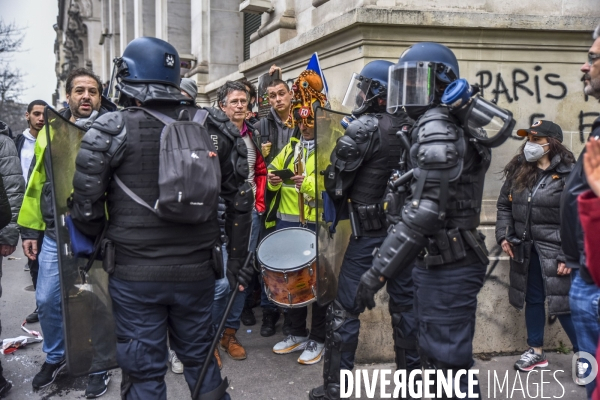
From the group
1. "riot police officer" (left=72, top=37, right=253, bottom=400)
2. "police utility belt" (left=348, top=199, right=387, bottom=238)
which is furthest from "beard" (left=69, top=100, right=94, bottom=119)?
"police utility belt" (left=348, top=199, right=387, bottom=238)

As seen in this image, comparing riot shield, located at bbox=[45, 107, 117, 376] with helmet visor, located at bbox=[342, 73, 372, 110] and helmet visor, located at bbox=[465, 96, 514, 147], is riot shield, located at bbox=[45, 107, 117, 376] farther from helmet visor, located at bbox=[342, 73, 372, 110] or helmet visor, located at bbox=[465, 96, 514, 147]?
helmet visor, located at bbox=[465, 96, 514, 147]

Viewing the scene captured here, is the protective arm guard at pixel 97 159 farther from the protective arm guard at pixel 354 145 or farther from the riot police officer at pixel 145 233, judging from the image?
the protective arm guard at pixel 354 145

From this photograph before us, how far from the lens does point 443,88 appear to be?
2.99 metres

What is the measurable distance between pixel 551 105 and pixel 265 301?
10.2ft

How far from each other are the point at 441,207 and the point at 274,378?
219 cm

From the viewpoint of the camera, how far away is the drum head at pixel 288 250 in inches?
157

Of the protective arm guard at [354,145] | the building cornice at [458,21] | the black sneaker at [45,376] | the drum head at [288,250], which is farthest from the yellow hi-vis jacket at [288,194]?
the black sneaker at [45,376]

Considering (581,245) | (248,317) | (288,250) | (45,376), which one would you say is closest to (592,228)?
(581,245)

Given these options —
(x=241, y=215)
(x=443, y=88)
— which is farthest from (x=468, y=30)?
(x=241, y=215)

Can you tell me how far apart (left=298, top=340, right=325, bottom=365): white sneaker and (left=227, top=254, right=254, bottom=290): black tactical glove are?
4.56 feet

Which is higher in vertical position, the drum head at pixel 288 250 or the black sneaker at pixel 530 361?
the drum head at pixel 288 250

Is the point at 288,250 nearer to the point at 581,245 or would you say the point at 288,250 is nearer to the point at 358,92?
the point at 358,92

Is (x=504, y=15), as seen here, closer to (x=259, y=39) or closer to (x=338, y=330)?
(x=338, y=330)

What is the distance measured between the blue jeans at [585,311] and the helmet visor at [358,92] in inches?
66.8
